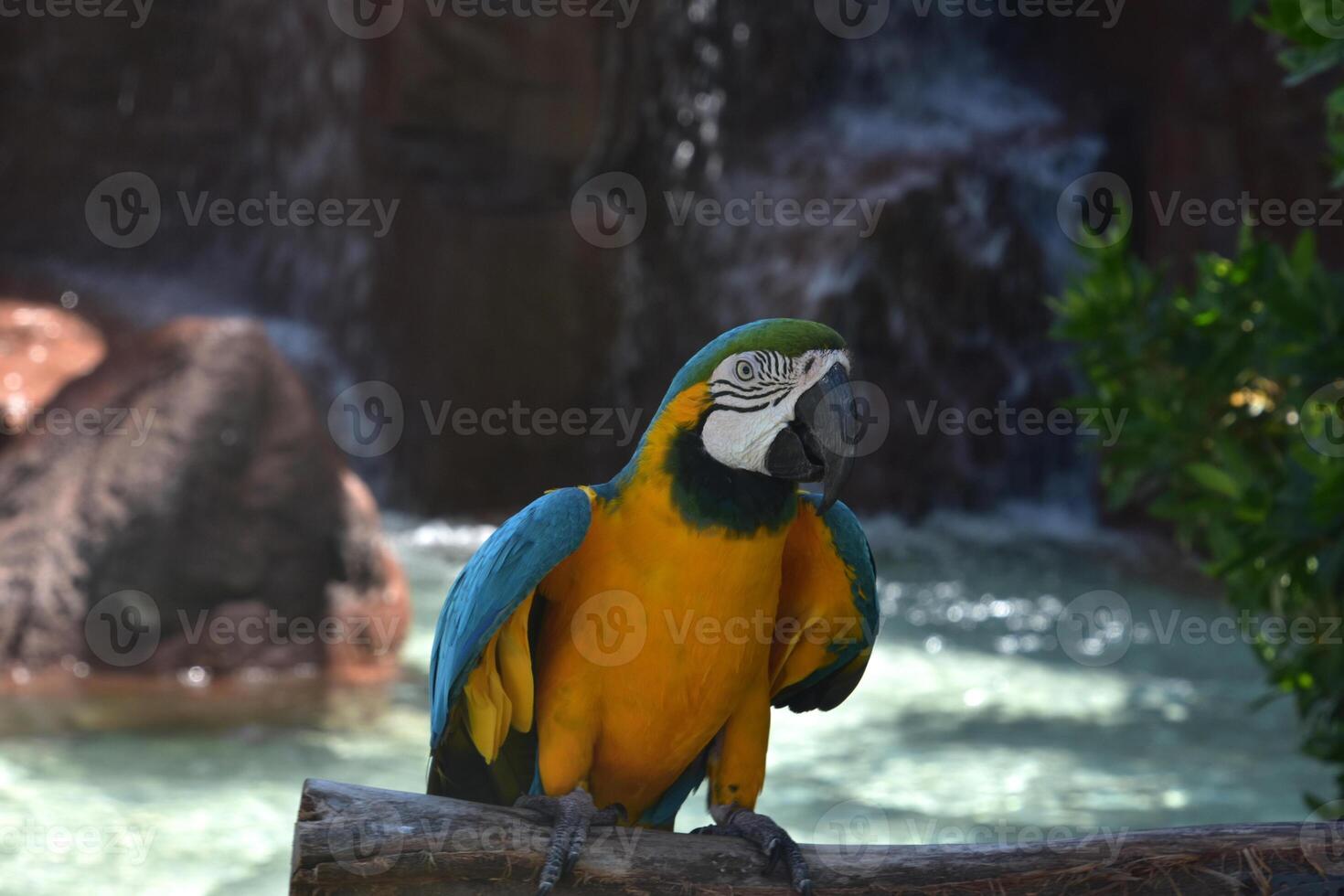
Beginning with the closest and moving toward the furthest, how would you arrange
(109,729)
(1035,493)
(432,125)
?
1. (109,729)
2. (432,125)
3. (1035,493)

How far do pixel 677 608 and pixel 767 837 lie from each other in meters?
0.30

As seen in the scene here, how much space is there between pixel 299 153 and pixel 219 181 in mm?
687

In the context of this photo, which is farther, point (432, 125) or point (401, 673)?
point (432, 125)

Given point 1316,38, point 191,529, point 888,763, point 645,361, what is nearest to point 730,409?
point 1316,38

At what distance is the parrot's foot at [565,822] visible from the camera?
156 cm

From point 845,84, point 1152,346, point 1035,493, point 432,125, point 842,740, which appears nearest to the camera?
point 1152,346

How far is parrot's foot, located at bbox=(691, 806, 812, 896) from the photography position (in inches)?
63.6

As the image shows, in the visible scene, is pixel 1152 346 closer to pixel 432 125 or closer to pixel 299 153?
pixel 432 125

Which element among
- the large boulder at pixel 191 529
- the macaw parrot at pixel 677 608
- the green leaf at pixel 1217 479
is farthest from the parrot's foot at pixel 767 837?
the large boulder at pixel 191 529

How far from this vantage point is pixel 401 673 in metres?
4.68

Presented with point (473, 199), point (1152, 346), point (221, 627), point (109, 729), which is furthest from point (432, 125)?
point (1152, 346)

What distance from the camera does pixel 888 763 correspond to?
4148mm

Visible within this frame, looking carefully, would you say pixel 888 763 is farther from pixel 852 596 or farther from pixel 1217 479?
pixel 852 596

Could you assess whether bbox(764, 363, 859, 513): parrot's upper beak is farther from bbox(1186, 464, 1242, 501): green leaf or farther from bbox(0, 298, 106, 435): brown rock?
bbox(0, 298, 106, 435): brown rock
